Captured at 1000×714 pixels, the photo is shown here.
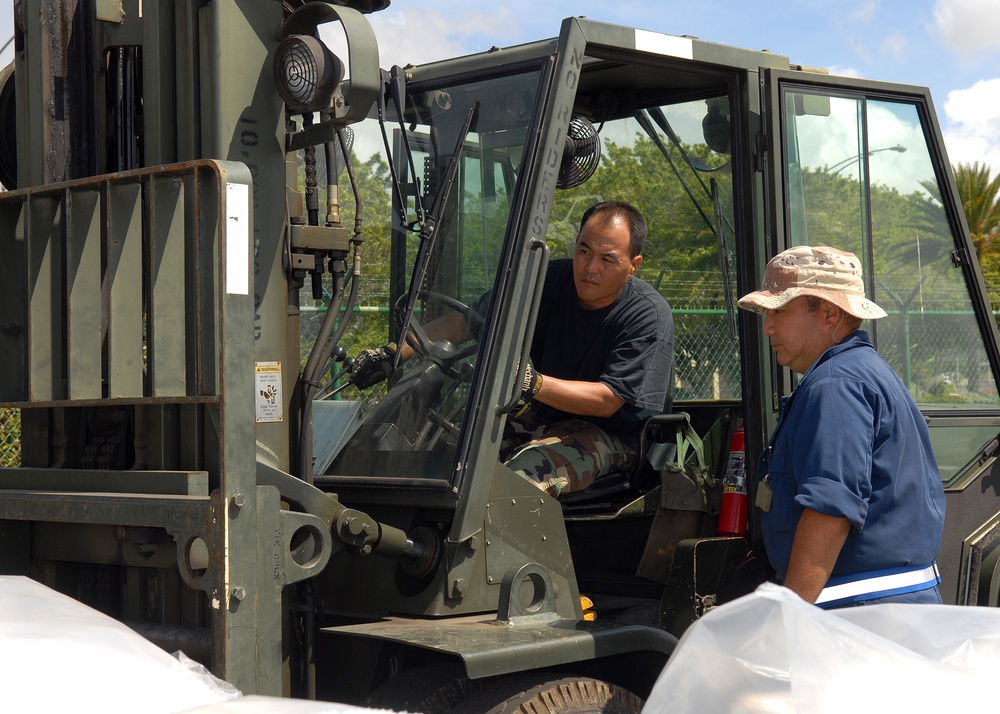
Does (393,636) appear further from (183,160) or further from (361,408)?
(183,160)

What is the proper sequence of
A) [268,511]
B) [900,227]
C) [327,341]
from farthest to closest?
[900,227] < [327,341] < [268,511]

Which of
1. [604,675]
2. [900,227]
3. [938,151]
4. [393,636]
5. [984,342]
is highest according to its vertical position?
[938,151]

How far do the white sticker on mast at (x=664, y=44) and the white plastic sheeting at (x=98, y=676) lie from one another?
2.32 m

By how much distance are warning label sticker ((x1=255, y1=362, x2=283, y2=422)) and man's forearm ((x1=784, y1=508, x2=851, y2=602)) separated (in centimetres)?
148

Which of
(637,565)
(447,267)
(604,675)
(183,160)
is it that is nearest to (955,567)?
(637,565)

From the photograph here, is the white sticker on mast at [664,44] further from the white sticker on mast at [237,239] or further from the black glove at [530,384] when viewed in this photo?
the white sticker on mast at [237,239]

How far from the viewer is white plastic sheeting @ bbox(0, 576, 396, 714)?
7.26 ft

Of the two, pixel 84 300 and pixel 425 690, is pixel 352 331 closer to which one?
pixel 84 300

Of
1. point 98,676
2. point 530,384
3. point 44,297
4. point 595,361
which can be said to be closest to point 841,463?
point 530,384

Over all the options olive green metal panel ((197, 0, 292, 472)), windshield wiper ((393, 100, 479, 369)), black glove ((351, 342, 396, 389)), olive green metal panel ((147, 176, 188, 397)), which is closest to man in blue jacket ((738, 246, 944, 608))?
windshield wiper ((393, 100, 479, 369))

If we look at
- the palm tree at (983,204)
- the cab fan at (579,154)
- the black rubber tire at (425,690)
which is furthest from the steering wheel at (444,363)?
the palm tree at (983,204)

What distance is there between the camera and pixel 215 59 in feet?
10.5

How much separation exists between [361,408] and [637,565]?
1.36 meters

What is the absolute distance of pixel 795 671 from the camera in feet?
6.61
